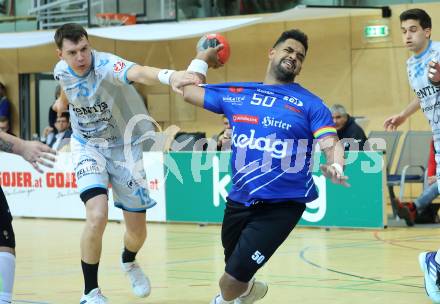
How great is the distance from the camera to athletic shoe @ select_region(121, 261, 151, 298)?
8469 mm

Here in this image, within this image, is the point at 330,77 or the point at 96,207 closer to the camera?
the point at 96,207

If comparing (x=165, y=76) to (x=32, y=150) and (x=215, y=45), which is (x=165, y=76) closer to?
(x=215, y=45)

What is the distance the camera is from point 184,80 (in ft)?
23.1

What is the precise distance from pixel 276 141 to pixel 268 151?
0.30 feet

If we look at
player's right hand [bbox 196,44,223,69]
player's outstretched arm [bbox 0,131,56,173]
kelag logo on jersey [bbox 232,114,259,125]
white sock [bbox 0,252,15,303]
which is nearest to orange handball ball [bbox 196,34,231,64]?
player's right hand [bbox 196,44,223,69]

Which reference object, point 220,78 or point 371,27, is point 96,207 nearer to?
point 371,27

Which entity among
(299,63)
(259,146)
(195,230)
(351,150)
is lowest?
(195,230)

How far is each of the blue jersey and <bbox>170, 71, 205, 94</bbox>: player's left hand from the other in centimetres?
32

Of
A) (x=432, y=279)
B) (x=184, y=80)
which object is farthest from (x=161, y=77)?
(x=432, y=279)

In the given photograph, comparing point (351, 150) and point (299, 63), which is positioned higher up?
point (299, 63)

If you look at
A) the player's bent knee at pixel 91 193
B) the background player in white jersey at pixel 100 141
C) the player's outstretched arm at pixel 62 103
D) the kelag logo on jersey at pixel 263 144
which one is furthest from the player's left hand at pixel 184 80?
the player's outstretched arm at pixel 62 103

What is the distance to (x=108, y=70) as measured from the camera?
813 centimetres

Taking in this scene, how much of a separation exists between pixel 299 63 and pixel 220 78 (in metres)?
15.9

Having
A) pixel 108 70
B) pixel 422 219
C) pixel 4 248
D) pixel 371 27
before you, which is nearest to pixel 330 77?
pixel 371 27
